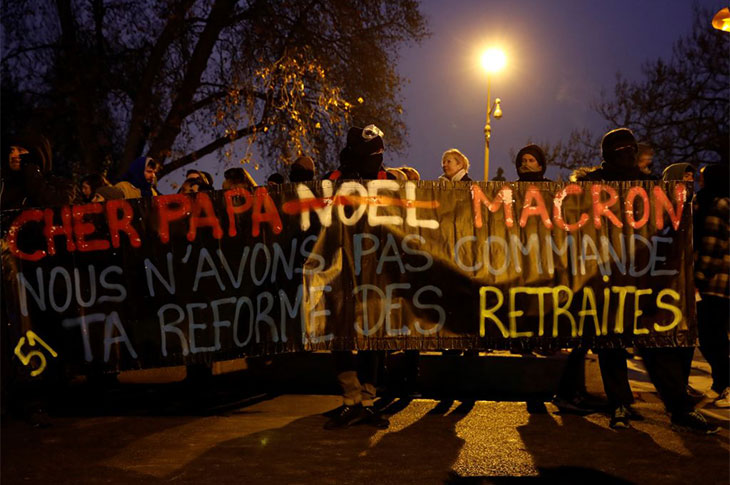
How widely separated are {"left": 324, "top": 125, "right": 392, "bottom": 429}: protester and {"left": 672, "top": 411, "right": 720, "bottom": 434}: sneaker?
6.32ft

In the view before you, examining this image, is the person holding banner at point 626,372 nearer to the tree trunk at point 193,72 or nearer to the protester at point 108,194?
the protester at point 108,194

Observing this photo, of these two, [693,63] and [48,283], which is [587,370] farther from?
[693,63]

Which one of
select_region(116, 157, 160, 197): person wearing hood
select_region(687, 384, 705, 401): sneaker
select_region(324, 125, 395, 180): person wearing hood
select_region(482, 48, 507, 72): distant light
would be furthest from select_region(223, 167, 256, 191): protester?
select_region(482, 48, 507, 72): distant light

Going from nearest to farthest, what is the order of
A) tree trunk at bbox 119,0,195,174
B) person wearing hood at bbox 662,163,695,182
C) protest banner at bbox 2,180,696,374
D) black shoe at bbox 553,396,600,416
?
protest banner at bbox 2,180,696,374 < black shoe at bbox 553,396,600,416 < person wearing hood at bbox 662,163,695,182 < tree trunk at bbox 119,0,195,174

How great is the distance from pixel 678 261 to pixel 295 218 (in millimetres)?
2639

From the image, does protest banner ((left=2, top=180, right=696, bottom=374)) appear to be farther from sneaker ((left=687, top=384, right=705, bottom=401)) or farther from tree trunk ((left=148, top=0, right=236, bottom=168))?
tree trunk ((left=148, top=0, right=236, bottom=168))

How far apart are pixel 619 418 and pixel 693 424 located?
455 mm

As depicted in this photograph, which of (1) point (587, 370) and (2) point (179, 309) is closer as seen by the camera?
(2) point (179, 309)

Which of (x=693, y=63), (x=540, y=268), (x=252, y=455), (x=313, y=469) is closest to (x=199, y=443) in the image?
(x=252, y=455)

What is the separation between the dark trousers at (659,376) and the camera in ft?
15.2

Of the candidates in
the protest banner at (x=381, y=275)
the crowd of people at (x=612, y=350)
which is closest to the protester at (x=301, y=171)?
the crowd of people at (x=612, y=350)

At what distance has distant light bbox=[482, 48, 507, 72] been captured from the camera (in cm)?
2000

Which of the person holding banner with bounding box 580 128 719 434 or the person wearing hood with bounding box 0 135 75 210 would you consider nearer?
the person holding banner with bounding box 580 128 719 434

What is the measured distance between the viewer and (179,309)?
489cm
